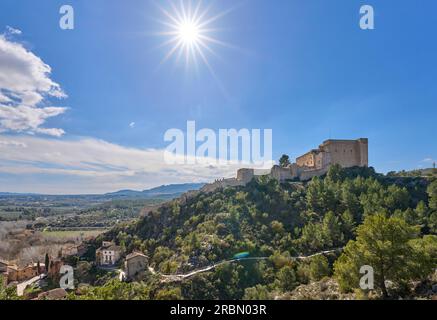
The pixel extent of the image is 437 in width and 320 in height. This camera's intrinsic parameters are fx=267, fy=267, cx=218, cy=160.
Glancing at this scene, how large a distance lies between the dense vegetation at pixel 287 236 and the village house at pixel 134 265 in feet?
5.54

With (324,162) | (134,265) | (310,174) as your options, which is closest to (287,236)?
(134,265)

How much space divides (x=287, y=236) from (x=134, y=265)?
57.0 ft

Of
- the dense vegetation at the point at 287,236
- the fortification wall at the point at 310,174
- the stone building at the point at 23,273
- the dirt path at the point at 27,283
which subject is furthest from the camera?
the fortification wall at the point at 310,174

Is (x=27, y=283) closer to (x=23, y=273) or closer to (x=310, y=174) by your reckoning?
(x=23, y=273)

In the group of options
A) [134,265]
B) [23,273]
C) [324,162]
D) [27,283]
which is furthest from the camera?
[324,162]

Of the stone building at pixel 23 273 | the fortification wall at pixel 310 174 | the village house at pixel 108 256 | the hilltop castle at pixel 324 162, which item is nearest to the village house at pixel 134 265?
the village house at pixel 108 256

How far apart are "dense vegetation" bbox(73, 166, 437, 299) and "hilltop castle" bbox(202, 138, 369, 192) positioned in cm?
289

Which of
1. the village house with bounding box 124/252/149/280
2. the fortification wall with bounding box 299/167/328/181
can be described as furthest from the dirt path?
the fortification wall with bounding box 299/167/328/181

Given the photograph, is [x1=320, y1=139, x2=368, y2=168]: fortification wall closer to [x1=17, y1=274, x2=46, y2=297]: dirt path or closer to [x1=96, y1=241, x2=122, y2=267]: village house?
[x1=96, y1=241, x2=122, y2=267]: village house

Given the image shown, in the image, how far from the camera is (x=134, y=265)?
30250 mm

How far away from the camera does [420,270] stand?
11.5m

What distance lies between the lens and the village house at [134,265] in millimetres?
29719

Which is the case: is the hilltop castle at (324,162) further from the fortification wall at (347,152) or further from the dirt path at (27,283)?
the dirt path at (27,283)

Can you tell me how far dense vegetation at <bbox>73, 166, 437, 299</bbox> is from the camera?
12227 millimetres
